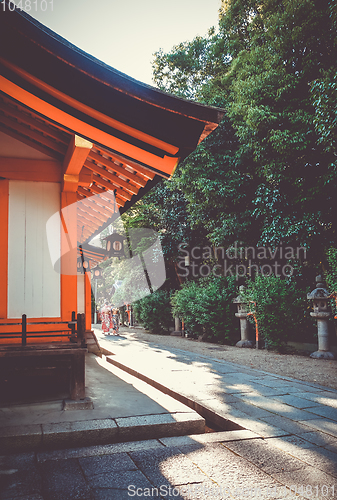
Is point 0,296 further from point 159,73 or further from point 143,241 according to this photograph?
point 159,73

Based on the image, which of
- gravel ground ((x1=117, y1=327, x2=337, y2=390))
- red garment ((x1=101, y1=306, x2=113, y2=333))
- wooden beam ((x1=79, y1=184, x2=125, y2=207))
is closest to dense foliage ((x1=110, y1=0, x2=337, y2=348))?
gravel ground ((x1=117, y1=327, x2=337, y2=390))

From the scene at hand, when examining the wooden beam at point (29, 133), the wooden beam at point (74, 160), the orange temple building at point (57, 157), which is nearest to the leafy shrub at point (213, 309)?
the orange temple building at point (57, 157)

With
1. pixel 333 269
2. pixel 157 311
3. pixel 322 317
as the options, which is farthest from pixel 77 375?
pixel 157 311

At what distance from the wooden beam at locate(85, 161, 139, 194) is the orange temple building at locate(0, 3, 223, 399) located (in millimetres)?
14

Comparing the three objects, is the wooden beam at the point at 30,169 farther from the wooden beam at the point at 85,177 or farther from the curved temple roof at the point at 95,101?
the curved temple roof at the point at 95,101

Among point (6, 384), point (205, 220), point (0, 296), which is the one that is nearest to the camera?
point (0, 296)

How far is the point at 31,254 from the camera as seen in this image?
4.67 meters

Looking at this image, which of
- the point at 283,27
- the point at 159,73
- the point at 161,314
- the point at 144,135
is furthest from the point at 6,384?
the point at 159,73

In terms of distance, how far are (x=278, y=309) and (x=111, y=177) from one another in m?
6.83

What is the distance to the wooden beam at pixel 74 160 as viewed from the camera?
3.92 meters

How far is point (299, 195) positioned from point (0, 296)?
8.84 meters

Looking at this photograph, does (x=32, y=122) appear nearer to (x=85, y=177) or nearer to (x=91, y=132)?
(x=85, y=177)

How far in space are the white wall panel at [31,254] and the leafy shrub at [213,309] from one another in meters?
9.25

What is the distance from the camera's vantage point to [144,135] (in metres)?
3.11
